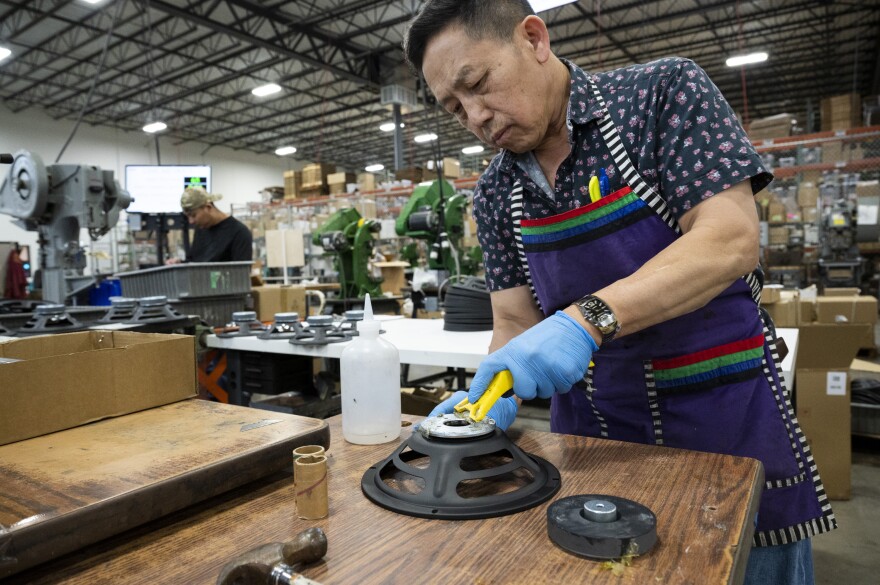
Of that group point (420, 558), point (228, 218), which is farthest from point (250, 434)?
point (228, 218)

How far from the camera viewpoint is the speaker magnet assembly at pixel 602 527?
0.54 metres

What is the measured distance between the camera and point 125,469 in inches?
27.0

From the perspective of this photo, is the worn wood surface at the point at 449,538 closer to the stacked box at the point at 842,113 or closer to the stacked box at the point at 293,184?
the stacked box at the point at 842,113

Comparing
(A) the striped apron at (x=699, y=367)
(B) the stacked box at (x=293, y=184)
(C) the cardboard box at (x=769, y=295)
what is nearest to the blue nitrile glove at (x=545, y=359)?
(A) the striped apron at (x=699, y=367)

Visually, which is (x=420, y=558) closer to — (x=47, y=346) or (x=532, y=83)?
(x=532, y=83)

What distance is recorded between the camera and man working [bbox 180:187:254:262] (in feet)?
12.6

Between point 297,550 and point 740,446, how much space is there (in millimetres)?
815

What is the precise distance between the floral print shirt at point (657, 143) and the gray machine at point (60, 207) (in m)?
2.54

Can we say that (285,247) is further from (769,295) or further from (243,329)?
(769,295)

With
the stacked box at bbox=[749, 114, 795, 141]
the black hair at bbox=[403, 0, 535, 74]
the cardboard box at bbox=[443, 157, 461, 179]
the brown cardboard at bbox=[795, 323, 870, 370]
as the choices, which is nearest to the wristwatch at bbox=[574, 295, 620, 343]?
the black hair at bbox=[403, 0, 535, 74]

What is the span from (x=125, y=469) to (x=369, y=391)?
1.24ft

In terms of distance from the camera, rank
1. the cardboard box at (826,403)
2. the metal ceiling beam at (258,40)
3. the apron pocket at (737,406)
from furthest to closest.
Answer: the metal ceiling beam at (258,40) → the cardboard box at (826,403) → the apron pocket at (737,406)

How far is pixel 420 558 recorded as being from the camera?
0.56 meters

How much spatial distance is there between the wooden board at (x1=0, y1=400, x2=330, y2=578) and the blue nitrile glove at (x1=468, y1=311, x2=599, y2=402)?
0.30m
